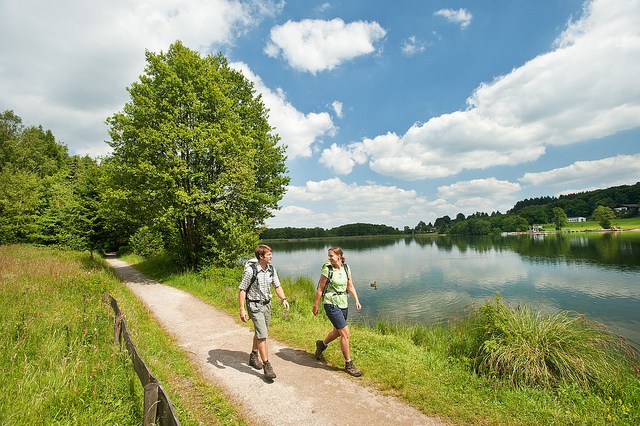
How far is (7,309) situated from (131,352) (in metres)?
4.00

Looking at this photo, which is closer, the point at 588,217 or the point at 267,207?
the point at 267,207

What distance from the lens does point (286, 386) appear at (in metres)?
5.20

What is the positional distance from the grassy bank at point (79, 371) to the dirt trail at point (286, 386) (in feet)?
1.20

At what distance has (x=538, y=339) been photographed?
627cm

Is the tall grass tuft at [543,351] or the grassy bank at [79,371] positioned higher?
the grassy bank at [79,371]

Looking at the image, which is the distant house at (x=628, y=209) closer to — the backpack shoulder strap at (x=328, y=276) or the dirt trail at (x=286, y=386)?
the backpack shoulder strap at (x=328, y=276)

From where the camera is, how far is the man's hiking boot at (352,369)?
5566 millimetres

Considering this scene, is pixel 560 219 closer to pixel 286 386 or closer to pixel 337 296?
pixel 337 296

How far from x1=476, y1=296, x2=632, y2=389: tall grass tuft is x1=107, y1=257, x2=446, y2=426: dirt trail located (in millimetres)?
2554

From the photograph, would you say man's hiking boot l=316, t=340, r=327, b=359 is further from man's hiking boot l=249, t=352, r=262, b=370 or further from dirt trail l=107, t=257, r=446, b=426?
man's hiking boot l=249, t=352, r=262, b=370

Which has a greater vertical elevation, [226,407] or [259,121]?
[259,121]

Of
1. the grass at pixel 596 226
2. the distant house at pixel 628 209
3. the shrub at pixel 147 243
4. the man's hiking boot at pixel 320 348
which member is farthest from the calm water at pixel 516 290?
the distant house at pixel 628 209

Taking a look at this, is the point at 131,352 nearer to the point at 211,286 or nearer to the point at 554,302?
the point at 211,286

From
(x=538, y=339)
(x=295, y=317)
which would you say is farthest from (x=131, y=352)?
(x=538, y=339)
